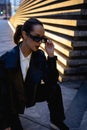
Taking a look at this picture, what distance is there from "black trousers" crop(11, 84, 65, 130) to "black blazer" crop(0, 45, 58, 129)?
7cm

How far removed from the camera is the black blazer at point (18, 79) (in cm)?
296

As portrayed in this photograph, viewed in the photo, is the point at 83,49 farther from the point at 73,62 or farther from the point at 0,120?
the point at 0,120

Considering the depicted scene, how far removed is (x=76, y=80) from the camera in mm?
5781

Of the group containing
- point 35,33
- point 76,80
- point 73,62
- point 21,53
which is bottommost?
point 76,80

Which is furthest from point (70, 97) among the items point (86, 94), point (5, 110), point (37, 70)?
point (5, 110)

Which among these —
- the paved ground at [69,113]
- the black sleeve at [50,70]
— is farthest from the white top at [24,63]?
the paved ground at [69,113]

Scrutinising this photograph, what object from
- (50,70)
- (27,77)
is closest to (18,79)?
(27,77)

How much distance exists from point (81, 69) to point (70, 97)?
103 cm

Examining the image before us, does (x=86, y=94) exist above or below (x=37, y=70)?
below

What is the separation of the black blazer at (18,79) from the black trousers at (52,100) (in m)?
0.07

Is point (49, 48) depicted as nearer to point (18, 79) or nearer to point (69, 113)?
point (18, 79)

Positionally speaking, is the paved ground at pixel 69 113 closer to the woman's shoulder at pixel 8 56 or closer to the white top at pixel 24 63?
the white top at pixel 24 63

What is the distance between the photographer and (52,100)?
331 cm

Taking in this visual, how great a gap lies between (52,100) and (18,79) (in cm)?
48
